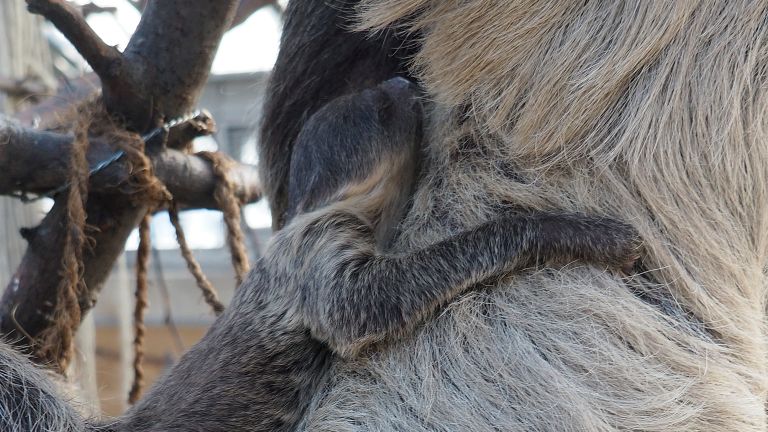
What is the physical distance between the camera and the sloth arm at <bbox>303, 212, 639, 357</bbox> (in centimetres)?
186

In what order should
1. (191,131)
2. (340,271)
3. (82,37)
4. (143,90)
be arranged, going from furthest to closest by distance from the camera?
(191,131) → (143,90) → (82,37) → (340,271)

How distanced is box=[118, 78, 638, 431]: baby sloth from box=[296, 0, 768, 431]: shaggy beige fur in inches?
2.1

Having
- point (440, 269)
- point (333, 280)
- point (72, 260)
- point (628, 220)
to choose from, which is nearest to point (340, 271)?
point (333, 280)

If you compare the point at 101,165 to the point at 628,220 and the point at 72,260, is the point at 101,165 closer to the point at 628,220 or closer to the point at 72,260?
the point at 72,260

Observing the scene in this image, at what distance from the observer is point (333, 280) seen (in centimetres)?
200

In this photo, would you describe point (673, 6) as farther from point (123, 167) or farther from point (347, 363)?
point (123, 167)

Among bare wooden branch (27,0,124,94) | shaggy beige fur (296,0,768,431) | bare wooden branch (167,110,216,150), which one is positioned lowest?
shaggy beige fur (296,0,768,431)

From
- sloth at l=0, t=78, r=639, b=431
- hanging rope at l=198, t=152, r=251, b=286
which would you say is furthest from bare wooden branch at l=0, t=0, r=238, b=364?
sloth at l=0, t=78, r=639, b=431

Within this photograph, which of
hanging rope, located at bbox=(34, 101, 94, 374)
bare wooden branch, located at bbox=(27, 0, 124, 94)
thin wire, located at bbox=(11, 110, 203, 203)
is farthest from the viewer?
thin wire, located at bbox=(11, 110, 203, 203)

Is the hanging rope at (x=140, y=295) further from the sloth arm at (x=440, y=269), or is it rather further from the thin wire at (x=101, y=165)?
the sloth arm at (x=440, y=269)

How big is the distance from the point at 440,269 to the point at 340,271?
216 mm

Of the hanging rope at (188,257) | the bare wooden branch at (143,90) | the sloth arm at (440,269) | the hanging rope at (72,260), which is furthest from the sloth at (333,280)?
the hanging rope at (188,257)

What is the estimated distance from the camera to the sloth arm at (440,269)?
186 cm

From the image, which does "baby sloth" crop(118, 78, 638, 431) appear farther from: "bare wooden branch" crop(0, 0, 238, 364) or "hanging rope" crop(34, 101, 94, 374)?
"bare wooden branch" crop(0, 0, 238, 364)
